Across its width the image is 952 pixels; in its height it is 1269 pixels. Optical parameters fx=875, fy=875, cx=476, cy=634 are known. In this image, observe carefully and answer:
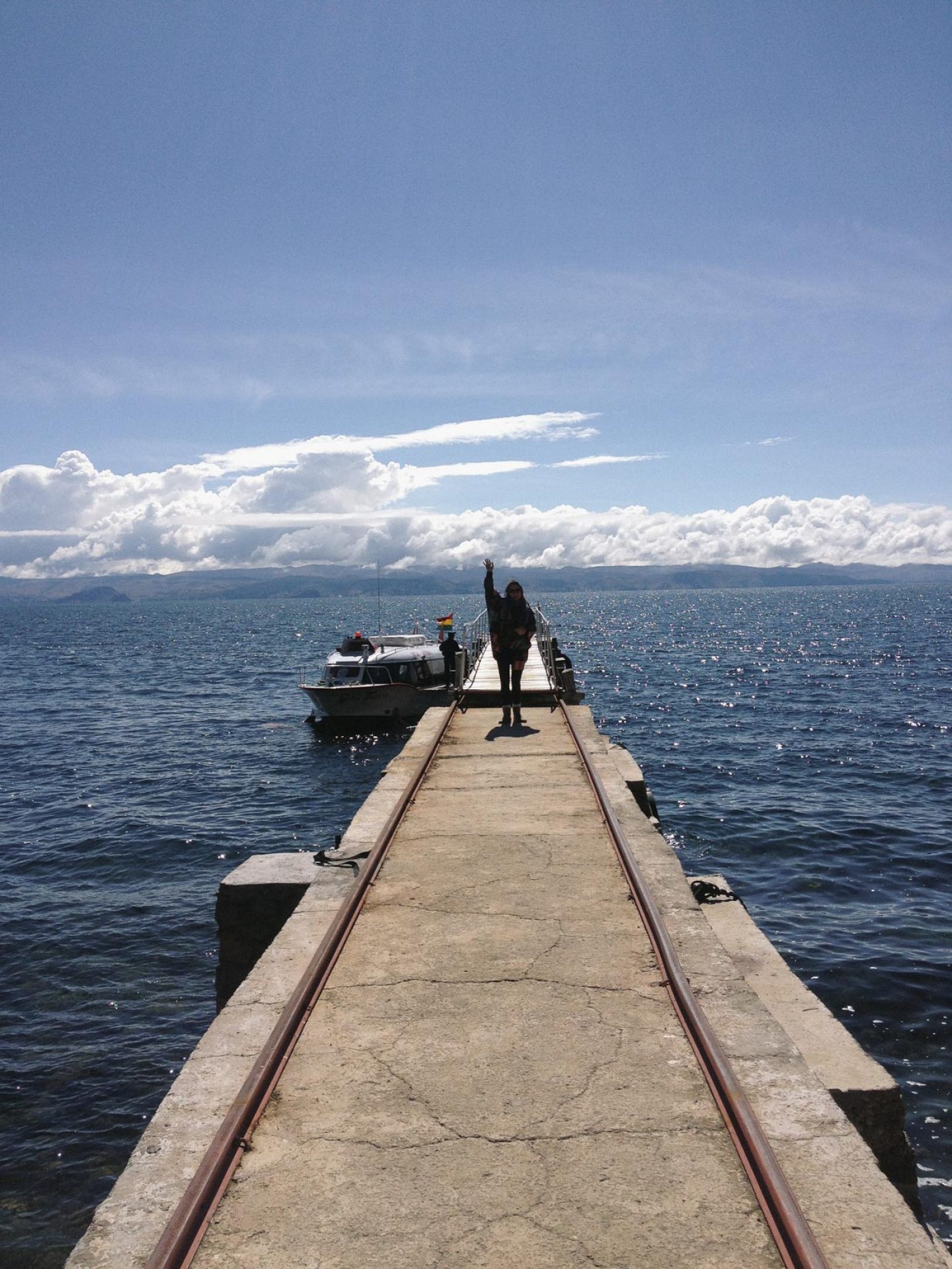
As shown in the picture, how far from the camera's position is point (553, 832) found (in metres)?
9.22

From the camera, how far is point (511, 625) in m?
14.5

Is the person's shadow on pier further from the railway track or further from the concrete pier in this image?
the railway track

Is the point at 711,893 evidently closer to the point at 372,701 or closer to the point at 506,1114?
the point at 506,1114

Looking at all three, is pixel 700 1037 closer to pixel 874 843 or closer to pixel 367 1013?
pixel 367 1013

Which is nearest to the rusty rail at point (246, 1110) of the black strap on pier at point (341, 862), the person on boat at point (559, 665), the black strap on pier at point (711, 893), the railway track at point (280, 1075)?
the railway track at point (280, 1075)

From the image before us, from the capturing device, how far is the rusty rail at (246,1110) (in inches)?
141

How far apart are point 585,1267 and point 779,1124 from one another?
4.42ft

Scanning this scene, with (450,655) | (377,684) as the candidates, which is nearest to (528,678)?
(450,655)

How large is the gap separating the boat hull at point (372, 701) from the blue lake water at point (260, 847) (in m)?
0.96

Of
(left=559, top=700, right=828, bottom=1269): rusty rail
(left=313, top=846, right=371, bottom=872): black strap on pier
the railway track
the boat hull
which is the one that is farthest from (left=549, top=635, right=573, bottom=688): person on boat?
the railway track

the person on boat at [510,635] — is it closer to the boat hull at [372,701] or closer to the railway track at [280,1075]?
the railway track at [280,1075]

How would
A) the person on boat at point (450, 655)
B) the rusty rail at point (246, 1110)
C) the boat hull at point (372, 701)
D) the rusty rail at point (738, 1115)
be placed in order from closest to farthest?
the rusty rail at point (738, 1115)
the rusty rail at point (246, 1110)
the person on boat at point (450, 655)
the boat hull at point (372, 701)

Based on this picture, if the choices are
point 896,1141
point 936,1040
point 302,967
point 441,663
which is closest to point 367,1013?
point 302,967

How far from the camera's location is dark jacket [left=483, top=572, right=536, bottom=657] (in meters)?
14.5
